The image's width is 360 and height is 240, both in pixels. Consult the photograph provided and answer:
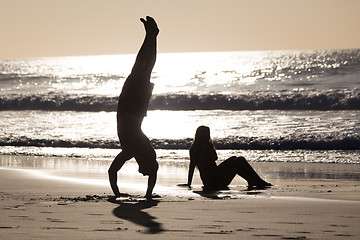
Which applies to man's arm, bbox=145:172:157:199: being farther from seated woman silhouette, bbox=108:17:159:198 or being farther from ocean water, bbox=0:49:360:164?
ocean water, bbox=0:49:360:164

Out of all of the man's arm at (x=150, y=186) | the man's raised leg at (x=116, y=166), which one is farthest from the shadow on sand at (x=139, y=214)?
the man's raised leg at (x=116, y=166)

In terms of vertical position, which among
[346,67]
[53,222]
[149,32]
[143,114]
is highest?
[346,67]

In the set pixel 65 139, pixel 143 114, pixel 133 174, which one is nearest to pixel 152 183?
pixel 143 114

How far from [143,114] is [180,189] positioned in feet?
6.39

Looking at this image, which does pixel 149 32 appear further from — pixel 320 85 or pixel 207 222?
pixel 320 85

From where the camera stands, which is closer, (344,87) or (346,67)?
(344,87)

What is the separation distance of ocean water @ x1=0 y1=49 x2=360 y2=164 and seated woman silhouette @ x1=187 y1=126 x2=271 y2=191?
663 cm

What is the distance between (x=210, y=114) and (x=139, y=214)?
1157 inches

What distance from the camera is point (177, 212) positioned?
8047 millimetres

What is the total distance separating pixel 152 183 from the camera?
9672 mm

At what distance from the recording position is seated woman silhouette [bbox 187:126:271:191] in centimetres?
1144

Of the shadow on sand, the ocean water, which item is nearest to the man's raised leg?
the shadow on sand

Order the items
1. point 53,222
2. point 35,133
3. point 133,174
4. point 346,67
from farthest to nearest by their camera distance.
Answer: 1. point 346,67
2. point 35,133
3. point 133,174
4. point 53,222

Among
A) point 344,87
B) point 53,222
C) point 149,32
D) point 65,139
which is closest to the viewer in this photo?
point 53,222
